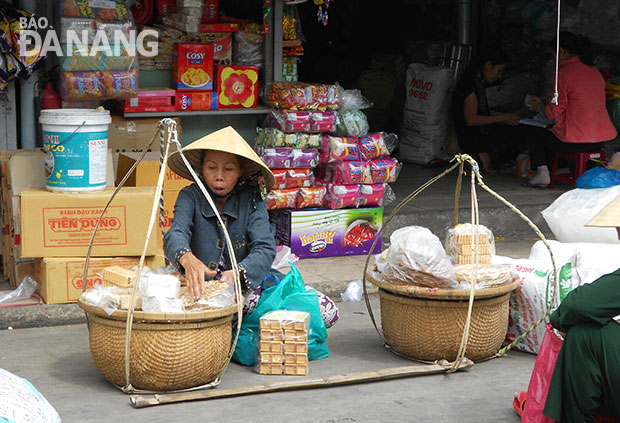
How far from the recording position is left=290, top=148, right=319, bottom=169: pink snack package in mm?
6777

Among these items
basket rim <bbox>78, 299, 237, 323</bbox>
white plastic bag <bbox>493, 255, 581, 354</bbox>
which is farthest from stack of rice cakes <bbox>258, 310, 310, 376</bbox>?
white plastic bag <bbox>493, 255, 581, 354</bbox>

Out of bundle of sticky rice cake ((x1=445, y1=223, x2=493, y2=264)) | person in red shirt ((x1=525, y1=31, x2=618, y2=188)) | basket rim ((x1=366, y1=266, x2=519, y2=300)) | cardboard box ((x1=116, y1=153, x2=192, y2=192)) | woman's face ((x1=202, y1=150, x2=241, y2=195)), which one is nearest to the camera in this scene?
basket rim ((x1=366, y1=266, x2=519, y2=300))

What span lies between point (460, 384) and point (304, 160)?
2.66 metres

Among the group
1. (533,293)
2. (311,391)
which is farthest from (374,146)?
(311,391)

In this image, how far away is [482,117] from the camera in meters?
9.64

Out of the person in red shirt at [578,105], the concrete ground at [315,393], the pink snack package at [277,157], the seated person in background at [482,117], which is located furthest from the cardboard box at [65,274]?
the seated person in background at [482,117]

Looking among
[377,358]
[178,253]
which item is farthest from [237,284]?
[377,358]

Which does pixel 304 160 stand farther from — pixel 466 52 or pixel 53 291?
pixel 466 52

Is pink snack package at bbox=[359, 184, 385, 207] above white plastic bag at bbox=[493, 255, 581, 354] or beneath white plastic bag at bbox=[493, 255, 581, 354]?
above

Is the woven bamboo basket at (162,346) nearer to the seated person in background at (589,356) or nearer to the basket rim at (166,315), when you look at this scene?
the basket rim at (166,315)

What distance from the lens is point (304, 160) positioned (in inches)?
268

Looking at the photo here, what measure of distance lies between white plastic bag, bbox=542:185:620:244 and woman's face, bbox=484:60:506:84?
3.90m

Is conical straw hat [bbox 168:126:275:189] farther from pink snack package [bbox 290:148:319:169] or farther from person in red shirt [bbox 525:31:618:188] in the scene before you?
person in red shirt [bbox 525:31:618:188]

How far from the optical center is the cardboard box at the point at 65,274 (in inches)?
220
